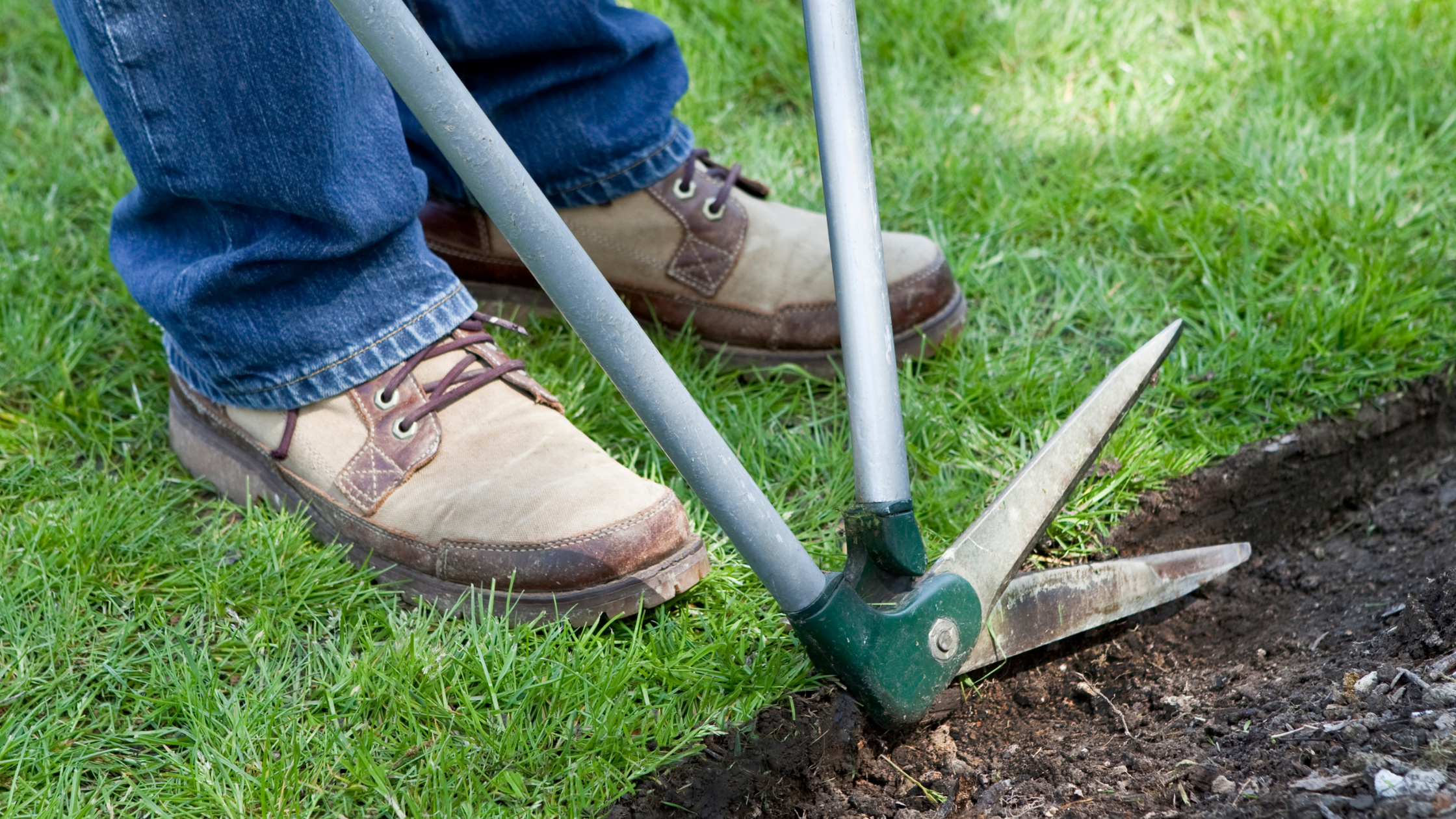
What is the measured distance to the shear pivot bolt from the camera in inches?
46.7

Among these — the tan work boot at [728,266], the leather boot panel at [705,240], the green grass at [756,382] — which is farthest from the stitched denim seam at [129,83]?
the leather boot panel at [705,240]

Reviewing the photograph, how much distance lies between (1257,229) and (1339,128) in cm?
47

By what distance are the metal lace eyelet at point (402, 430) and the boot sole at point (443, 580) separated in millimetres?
151

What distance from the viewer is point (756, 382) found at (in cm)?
193

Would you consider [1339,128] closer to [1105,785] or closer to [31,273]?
[1105,785]

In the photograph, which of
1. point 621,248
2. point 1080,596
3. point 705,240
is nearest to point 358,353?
point 621,248

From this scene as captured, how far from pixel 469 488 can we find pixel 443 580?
5.3 inches

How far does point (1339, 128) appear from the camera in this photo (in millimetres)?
2375

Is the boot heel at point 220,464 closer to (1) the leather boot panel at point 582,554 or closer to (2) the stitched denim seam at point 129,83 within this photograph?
(1) the leather boot panel at point 582,554

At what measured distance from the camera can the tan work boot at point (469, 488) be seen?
1.41 meters

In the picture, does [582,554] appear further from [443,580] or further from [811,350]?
[811,350]

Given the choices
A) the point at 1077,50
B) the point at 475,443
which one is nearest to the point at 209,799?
the point at 475,443

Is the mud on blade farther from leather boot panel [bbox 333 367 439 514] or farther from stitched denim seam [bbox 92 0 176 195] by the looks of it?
stitched denim seam [bbox 92 0 176 195]

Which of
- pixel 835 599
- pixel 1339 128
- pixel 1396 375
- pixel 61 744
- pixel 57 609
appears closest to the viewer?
pixel 835 599
